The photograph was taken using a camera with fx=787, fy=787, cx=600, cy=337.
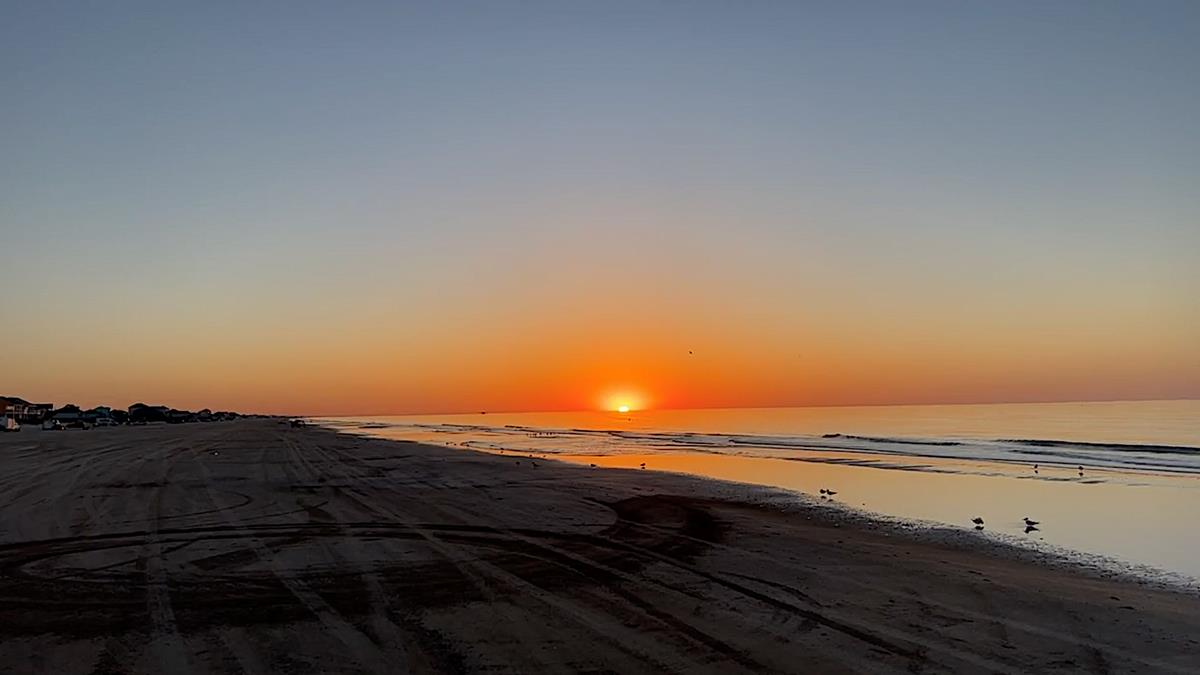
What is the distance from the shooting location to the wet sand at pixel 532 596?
23.7 feet

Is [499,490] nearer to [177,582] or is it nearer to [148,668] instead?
[177,582]

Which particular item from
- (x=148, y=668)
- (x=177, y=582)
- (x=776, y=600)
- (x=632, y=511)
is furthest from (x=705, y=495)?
(x=148, y=668)

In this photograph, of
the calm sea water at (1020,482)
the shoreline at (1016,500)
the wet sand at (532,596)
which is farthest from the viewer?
the calm sea water at (1020,482)

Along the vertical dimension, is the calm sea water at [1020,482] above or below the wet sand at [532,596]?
above

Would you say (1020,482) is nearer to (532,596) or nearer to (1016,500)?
(1016,500)

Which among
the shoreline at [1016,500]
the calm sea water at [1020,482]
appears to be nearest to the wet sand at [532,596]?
the shoreline at [1016,500]

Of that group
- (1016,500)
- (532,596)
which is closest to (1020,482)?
(1016,500)

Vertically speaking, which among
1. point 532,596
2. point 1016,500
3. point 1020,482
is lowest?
point 532,596

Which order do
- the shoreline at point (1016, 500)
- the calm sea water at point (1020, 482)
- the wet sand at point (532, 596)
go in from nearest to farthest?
the wet sand at point (532, 596)
the shoreline at point (1016, 500)
the calm sea water at point (1020, 482)

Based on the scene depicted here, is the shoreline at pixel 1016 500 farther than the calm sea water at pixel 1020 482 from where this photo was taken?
No

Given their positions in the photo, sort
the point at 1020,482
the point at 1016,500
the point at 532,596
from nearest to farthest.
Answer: the point at 532,596
the point at 1016,500
the point at 1020,482

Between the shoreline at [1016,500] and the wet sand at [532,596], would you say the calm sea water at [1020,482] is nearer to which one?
the shoreline at [1016,500]

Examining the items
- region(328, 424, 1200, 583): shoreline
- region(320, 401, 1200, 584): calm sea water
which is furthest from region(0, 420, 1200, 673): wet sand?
region(320, 401, 1200, 584): calm sea water

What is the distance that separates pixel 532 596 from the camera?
31.1 ft
